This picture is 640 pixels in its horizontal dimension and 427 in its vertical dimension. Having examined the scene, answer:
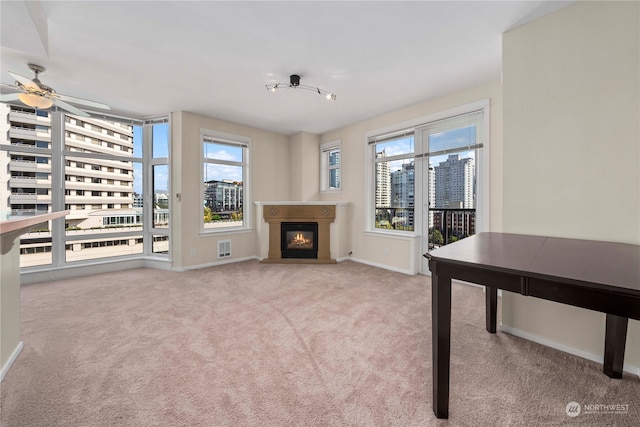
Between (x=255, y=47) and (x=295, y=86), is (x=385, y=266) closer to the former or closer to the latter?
(x=295, y=86)

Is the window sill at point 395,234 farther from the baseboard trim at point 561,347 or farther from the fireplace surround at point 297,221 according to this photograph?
the baseboard trim at point 561,347

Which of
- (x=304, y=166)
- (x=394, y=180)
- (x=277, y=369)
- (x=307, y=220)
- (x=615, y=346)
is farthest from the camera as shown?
(x=304, y=166)

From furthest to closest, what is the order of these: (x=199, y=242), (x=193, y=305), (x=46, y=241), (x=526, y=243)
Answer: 1. (x=199, y=242)
2. (x=46, y=241)
3. (x=193, y=305)
4. (x=526, y=243)

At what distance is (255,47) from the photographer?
244 centimetres

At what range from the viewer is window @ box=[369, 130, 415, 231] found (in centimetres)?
416

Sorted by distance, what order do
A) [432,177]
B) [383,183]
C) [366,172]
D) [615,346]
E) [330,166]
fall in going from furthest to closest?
1. [330,166]
2. [366,172]
3. [383,183]
4. [432,177]
5. [615,346]

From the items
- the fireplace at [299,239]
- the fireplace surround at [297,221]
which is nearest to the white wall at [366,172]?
the fireplace surround at [297,221]

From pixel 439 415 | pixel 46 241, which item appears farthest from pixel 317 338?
pixel 46 241

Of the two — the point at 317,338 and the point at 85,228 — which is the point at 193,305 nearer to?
the point at 317,338

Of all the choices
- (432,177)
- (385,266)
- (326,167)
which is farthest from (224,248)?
(432,177)

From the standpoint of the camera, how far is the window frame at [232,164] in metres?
4.50

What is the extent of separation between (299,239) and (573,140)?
3991 mm

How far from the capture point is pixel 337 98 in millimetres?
3660

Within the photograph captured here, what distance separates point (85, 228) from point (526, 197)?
574 cm
